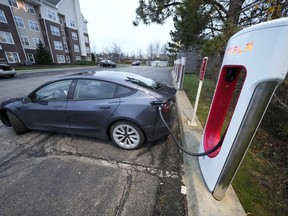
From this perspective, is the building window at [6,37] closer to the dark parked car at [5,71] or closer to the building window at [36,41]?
the building window at [36,41]

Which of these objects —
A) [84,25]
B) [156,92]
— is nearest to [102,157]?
[156,92]

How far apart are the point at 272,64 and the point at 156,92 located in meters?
1.96

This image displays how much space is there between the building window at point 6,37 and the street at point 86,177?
28.1 metres

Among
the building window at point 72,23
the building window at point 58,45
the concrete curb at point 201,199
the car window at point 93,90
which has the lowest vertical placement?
the concrete curb at point 201,199

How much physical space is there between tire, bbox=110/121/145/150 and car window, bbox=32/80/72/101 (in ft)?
4.27

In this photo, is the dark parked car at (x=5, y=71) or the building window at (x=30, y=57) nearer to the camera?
the dark parked car at (x=5, y=71)

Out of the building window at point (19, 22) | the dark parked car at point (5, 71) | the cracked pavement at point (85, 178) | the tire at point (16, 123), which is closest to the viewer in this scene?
the cracked pavement at point (85, 178)

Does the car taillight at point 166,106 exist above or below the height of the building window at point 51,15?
below

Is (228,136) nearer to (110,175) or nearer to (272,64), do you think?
(272,64)

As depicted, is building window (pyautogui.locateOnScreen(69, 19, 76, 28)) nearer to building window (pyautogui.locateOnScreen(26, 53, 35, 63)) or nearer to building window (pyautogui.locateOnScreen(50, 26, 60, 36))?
building window (pyautogui.locateOnScreen(50, 26, 60, 36))

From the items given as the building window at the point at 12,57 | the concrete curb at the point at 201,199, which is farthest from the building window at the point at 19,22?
the concrete curb at the point at 201,199

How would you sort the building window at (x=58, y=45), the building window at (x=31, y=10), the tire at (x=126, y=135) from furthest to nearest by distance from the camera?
the building window at (x=58, y=45), the building window at (x=31, y=10), the tire at (x=126, y=135)

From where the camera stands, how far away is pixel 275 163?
271 cm

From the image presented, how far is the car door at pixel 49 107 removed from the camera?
3.12 meters
